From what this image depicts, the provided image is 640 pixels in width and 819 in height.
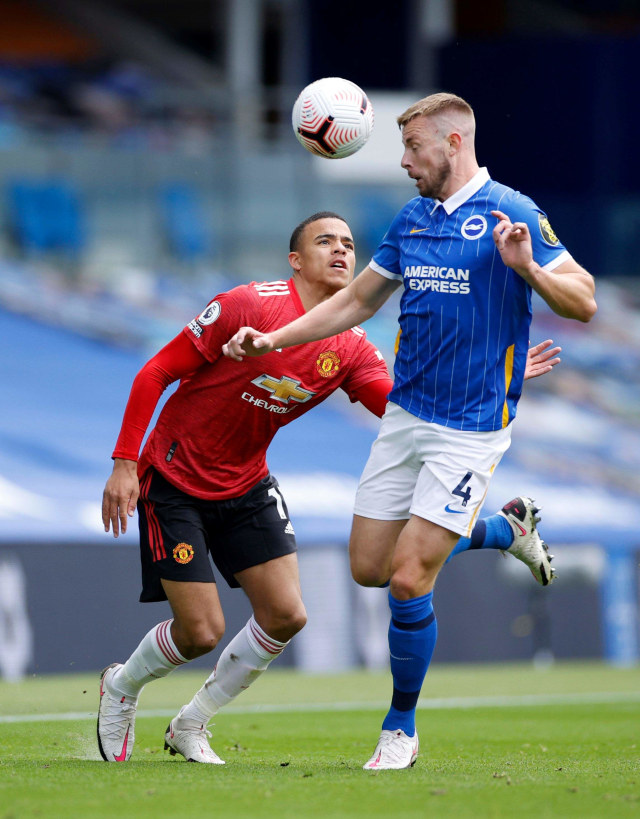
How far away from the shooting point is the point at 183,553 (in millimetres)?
6316

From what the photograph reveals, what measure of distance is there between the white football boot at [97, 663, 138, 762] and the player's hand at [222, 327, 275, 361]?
181cm

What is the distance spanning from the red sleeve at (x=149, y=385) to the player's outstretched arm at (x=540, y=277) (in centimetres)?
158

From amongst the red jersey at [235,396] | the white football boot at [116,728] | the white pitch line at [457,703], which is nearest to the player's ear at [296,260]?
the red jersey at [235,396]

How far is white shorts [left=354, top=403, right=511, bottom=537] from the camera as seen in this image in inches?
230

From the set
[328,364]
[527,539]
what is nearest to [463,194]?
[328,364]

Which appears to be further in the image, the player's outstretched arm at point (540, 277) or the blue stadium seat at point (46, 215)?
the blue stadium seat at point (46, 215)

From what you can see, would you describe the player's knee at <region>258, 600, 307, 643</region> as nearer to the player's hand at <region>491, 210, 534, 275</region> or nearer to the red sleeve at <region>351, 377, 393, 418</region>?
the red sleeve at <region>351, 377, 393, 418</region>

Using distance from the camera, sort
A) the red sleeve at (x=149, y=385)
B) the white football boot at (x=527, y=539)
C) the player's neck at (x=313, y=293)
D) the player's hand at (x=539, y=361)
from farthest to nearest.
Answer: the white football boot at (x=527, y=539) → the player's neck at (x=313, y=293) → the player's hand at (x=539, y=361) → the red sleeve at (x=149, y=385)

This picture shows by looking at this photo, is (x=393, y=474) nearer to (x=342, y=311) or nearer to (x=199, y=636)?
(x=342, y=311)

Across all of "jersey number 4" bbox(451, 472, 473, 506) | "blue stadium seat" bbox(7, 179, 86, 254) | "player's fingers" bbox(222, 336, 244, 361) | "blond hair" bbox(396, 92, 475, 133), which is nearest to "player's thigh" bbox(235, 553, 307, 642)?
"jersey number 4" bbox(451, 472, 473, 506)

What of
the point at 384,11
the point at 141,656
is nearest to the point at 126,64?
the point at 384,11

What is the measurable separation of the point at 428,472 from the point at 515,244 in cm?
104

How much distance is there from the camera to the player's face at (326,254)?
6.57 meters

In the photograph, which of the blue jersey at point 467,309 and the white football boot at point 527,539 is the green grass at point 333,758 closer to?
the white football boot at point 527,539
